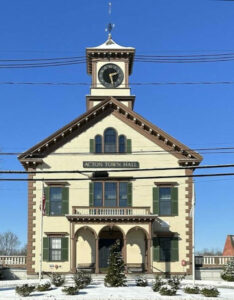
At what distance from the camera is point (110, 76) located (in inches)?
1781

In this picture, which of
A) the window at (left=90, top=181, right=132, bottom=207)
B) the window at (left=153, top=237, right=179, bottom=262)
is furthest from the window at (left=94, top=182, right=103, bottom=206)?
the window at (left=153, top=237, right=179, bottom=262)

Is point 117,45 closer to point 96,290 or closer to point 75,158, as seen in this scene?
point 75,158

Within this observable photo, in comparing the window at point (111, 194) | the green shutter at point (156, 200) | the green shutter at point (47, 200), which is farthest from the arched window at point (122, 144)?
the green shutter at point (47, 200)

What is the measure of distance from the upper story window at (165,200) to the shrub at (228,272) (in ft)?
16.6

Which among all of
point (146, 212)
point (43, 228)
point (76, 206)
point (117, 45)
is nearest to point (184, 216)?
point (146, 212)

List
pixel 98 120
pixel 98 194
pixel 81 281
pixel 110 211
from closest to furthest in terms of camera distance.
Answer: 1. pixel 81 281
2. pixel 110 211
3. pixel 98 194
4. pixel 98 120

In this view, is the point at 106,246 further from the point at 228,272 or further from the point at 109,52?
the point at 109,52

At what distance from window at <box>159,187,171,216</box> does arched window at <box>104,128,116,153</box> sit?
469 centimetres

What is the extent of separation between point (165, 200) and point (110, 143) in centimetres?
586

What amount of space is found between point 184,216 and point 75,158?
901 centimetres

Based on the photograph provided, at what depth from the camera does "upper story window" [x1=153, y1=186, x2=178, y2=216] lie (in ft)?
127

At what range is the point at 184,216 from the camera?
3878cm

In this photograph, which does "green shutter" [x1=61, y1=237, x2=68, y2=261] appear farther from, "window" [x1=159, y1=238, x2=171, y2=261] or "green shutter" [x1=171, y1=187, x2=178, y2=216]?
"green shutter" [x1=171, y1=187, x2=178, y2=216]

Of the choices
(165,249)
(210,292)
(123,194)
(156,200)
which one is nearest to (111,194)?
(123,194)
